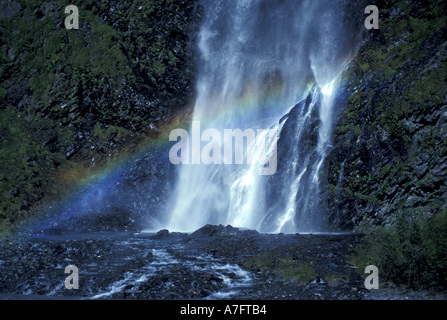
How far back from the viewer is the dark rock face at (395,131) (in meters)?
21.3

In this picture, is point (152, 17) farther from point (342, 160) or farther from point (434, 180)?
point (434, 180)

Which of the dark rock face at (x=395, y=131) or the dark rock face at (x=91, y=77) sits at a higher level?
the dark rock face at (x=91, y=77)

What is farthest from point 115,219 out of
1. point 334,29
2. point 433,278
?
point 334,29

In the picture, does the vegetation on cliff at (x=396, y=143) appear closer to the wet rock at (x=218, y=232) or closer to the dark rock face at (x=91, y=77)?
the wet rock at (x=218, y=232)

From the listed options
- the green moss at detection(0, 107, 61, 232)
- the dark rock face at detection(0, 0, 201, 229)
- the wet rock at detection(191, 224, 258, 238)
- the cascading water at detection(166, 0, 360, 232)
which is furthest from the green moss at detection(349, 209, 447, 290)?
the dark rock face at detection(0, 0, 201, 229)

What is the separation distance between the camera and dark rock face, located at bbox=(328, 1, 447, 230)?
21.3 meters

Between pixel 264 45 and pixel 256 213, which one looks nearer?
pixel 256 213

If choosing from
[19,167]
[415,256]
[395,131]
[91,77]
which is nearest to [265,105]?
[91,77]

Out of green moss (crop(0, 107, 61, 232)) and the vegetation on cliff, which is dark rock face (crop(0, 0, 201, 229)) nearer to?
green moss (crop(0, 107, 61, 232))

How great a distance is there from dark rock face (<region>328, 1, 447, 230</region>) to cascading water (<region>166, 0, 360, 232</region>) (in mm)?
1979

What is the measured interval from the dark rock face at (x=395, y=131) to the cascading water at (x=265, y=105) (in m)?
1.98

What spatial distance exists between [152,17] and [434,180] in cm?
3660

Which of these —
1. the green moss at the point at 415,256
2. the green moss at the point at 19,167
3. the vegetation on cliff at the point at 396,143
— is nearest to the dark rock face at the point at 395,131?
the vegetation on cliff at the point at 396,143

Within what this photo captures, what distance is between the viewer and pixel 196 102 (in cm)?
4388
